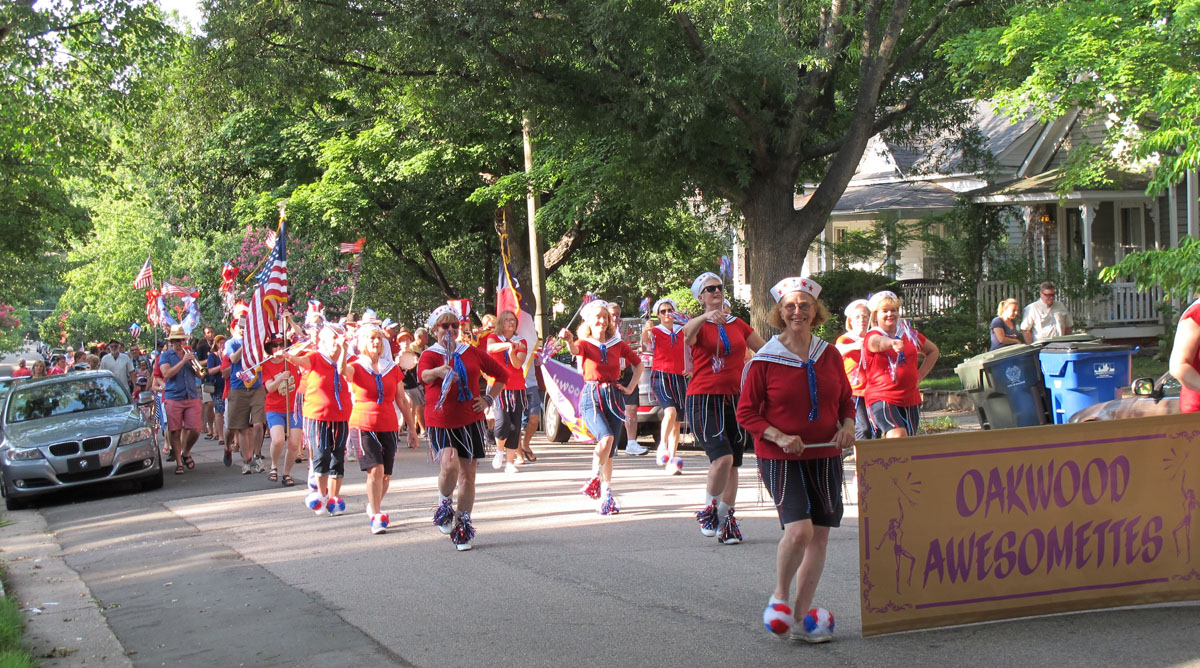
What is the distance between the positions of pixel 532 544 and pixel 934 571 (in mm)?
3904

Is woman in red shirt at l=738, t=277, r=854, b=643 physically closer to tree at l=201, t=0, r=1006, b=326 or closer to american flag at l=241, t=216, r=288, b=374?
american flag at l=241, t=216, r=288, b=374

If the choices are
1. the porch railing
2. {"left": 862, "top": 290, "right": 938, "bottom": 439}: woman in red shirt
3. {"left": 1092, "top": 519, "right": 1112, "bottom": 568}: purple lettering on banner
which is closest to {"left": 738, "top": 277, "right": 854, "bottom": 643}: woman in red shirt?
{"left": 1092, "top": 519, "right": 1112, "bottom": 568}: purple lettering on banner

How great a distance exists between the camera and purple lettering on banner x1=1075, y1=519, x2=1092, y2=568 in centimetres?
610

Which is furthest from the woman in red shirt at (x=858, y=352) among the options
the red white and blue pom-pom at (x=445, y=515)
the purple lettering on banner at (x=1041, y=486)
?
the purple lettering on banner at (x=1041, y=486)

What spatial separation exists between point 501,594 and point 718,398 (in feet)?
7.79

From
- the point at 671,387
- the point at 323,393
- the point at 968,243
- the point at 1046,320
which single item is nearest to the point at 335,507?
the point at 323,393

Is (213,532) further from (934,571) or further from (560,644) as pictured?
(934,571)

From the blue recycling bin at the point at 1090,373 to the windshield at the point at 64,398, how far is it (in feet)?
36.9

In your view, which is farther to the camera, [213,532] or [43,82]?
[43,82]

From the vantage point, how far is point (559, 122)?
16.4 metres

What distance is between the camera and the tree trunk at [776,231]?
17.3 metres

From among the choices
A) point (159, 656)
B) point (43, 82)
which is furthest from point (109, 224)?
point (159, 656)

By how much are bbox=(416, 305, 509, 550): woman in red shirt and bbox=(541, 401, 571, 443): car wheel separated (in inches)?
335

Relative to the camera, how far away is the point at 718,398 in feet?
28.9
